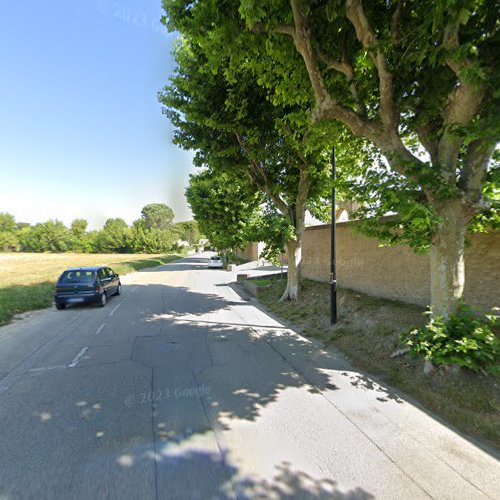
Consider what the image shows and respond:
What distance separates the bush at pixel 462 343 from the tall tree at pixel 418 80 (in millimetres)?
250

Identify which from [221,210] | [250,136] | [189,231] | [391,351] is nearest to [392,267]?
[391,351]

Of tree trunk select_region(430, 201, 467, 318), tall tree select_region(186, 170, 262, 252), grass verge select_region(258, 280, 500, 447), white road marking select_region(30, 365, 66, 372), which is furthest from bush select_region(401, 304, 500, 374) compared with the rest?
tall tree select_region(186, 170, 262, 252)

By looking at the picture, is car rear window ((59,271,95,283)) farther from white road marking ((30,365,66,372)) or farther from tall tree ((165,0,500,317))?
tall tree ((165,0,500,317))

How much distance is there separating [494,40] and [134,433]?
7.20 meters

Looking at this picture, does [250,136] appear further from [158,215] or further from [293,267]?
[158,215]

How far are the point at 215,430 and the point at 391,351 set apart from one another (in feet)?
13.0

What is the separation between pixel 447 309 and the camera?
164 inches

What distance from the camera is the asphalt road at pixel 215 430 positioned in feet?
8.00

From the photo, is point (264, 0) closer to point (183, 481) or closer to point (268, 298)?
point (183, 481)

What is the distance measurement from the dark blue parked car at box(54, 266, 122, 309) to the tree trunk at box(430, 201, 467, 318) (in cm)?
1059

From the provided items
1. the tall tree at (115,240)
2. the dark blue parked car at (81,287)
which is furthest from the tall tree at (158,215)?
the dark blue parked car at (81,287)

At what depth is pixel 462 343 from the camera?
3729 millimetres

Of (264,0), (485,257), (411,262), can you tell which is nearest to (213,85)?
(264,0)

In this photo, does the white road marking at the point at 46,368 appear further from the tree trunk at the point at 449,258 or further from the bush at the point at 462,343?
the tree trunk at the point at 449,258
